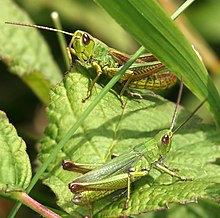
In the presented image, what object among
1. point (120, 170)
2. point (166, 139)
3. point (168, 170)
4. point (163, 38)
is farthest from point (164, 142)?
point (163, 38)

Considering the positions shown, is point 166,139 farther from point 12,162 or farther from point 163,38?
point 12,162

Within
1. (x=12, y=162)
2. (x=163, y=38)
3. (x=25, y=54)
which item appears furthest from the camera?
(x=25, y=54)

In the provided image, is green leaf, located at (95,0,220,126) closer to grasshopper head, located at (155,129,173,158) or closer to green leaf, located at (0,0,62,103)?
grasshopper head, located at (155,129,173,158)

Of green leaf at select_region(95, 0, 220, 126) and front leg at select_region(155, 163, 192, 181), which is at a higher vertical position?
green leaf at select_region(95, 0, 220, 126)

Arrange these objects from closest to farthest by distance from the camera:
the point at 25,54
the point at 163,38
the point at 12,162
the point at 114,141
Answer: the point at 12,162, the point at 163,38, the point at 114,141, the point at 25,54

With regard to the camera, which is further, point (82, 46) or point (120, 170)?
point (82, 46)

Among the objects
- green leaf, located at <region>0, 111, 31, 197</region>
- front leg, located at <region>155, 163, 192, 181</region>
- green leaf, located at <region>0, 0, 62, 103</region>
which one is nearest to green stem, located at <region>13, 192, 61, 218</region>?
green leaf, located at <region>0, 111, 31, 197</region>

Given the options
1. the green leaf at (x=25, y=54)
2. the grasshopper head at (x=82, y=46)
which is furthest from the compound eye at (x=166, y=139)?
the green leaf at (x=25, y=54)
